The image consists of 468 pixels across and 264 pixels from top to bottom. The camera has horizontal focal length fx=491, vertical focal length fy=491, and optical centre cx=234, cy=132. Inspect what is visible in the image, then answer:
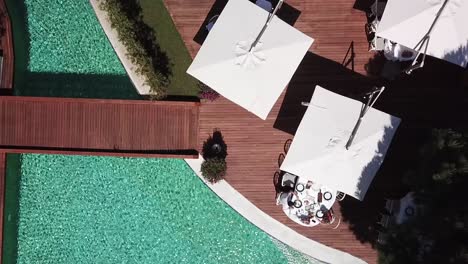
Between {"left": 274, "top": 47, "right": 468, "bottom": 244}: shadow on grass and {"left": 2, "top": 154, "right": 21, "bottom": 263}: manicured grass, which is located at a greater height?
{"left": 274, "top": 47, "right": 468, "bottom": 244}: shadow on grass

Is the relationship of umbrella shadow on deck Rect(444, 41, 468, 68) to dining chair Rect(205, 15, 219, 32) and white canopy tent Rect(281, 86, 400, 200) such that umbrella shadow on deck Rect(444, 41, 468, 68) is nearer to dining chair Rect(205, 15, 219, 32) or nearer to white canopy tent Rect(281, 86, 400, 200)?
white canopy tent Rect(281, 86, 400, 200)

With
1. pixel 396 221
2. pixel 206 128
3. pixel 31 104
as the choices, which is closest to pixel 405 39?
pixel 396 221

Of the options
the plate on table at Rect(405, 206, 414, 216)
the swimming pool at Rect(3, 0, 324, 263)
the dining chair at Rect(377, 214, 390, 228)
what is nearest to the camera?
the plate on table at Rect(405, 206, 414, 216)

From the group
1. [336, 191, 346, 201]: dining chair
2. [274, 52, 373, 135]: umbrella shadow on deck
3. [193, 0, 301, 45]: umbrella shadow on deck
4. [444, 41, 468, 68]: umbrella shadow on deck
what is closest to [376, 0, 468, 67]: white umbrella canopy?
[444, 41, 468, 68]: umbrella shadow on deck

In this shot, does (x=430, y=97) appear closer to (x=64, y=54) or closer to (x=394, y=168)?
(x=394, y=168)

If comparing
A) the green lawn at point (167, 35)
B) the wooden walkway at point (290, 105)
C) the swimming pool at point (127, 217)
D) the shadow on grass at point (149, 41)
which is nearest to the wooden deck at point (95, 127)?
the swimming pool at point (127, 217)

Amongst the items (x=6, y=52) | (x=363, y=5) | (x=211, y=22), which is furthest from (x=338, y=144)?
(x=6, y=52)

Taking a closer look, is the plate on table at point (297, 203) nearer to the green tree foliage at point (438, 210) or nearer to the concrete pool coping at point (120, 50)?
the green tree foliage at point (438, 210)
